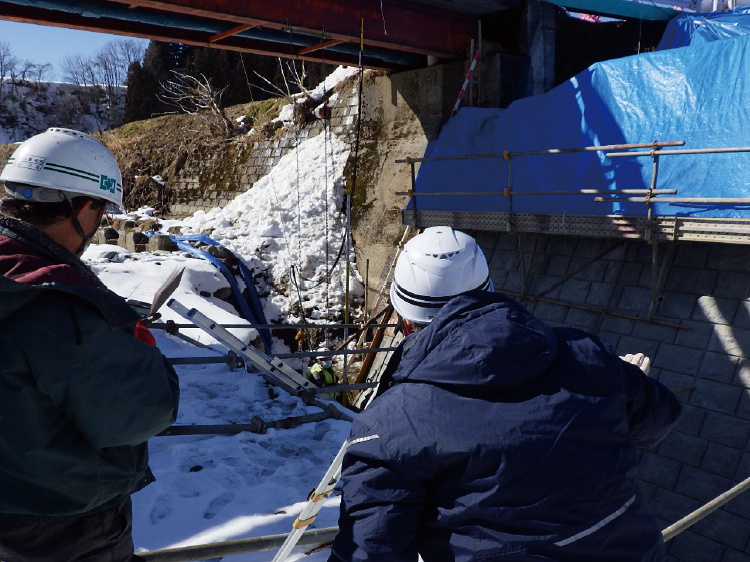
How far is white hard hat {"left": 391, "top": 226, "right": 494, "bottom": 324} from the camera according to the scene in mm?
1871

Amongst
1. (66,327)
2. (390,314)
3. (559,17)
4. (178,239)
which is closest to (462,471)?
(66,327)

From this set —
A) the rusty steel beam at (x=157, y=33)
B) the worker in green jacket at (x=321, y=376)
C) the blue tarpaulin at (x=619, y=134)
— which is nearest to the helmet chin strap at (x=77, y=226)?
the blue tarpaulin at (x=619, y=134)

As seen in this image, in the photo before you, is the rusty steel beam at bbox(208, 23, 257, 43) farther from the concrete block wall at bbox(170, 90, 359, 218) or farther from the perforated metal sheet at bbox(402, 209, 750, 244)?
the perforated metal sheet at bbox(402, 209, 750, 244)

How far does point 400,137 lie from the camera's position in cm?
1134

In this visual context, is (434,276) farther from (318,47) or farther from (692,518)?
(318,47)

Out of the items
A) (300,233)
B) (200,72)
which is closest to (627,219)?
(300,233)

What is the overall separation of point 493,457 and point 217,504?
2.69m

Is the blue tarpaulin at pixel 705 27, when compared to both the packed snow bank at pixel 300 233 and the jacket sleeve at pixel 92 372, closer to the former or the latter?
the packed snow bank at pixel 300 233

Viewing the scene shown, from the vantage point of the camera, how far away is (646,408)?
1.79 metres

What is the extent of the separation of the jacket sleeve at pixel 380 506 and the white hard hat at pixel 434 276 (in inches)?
21.2

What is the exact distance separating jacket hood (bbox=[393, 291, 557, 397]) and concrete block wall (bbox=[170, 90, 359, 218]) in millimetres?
11302

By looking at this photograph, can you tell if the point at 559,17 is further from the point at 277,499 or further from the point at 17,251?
the point at 17,251

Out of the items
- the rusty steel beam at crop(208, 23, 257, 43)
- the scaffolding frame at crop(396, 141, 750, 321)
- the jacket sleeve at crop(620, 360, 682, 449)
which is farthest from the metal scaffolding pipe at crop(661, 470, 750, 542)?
the rusty steel beam at crop(208, 23, 257, 43)

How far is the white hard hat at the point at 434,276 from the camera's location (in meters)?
1.87
